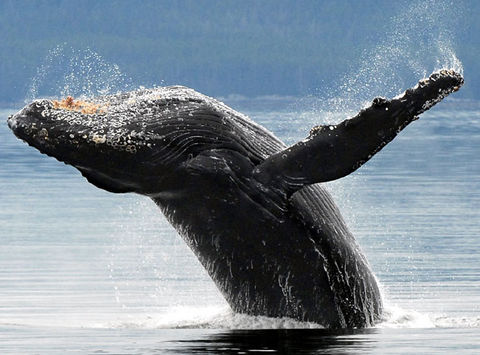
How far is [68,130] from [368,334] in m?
3.02

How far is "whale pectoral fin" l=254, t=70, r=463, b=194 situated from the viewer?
43.6 ft

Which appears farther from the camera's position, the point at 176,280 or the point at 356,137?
the point at 176,280

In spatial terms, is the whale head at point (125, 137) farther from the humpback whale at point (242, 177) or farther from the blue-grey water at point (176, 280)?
the blue-grey water at point (176, 280)

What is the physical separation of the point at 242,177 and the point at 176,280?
4784 millimetres

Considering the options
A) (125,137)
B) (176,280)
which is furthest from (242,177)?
(176,280)

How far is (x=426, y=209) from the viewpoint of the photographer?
27969mm

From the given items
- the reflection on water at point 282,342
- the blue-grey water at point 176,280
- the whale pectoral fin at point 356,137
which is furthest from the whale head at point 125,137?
the reflection on water at point 282,342

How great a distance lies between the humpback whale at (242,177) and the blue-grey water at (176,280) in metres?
0.37

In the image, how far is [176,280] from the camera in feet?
60.0

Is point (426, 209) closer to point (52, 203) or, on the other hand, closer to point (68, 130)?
point (52, 203)

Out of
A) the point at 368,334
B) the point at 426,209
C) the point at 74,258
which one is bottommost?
the point at 368,334

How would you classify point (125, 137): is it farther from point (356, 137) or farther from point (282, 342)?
point (282, 342)

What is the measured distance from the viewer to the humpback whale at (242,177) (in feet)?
44.0

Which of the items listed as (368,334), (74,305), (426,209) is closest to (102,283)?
(74,305)
